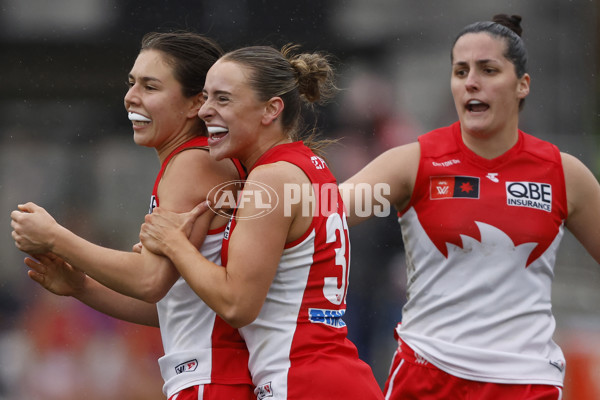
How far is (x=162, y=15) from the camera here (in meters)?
6.20

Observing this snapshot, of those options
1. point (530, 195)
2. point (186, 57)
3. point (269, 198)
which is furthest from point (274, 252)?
point (530, 195)

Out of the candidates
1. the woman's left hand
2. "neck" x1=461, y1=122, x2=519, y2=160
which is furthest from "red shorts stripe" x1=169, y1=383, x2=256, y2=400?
"neck" x1=461, y1=122, x2=519, y2=160

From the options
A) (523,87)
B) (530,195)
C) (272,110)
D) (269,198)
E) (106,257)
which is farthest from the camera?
(523,87)

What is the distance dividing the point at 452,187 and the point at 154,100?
1.10m

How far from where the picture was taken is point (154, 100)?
8.77 ft

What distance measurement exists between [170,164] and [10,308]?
369cm

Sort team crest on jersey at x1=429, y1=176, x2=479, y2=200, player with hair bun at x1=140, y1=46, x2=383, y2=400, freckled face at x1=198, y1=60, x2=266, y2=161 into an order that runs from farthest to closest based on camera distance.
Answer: team crest on jersey at x1=429, y1=176, x2=479, y2=200
freckled face at x1=198, y1=60, x2=266, y2=161
player with hair bun at x1=140, y1=46, x2=383, y2=400

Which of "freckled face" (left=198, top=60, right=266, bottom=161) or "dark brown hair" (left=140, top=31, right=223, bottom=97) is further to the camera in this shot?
"dark brown hair" (left=140, top=31, right=223, bottom=97)

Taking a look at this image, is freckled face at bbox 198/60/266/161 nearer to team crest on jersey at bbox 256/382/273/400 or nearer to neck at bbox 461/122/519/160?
team crest on jersey at bbox 256/382/273/400

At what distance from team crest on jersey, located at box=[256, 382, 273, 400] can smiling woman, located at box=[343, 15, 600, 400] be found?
76cm

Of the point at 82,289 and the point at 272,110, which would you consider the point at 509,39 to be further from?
the point at 82,289

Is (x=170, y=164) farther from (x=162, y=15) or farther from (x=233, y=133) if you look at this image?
(x=162, y=15)

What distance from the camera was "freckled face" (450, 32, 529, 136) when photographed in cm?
303

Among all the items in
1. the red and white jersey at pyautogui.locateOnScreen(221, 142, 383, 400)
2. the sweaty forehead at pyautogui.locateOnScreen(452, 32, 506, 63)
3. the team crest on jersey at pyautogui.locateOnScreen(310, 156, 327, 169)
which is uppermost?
the sweaty forehead at pyautogui.locateOnScreen(452, 32, 506, 63)
